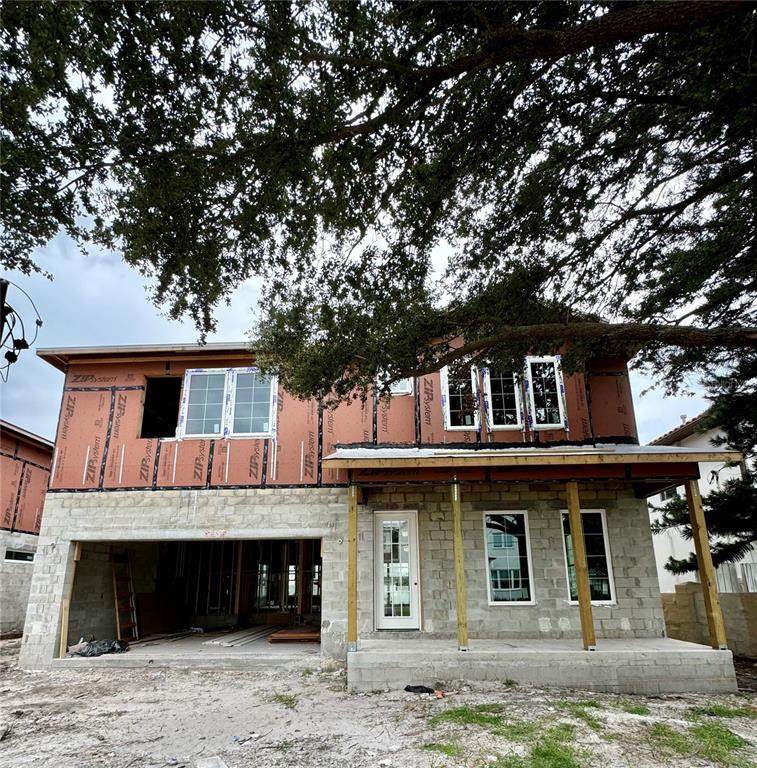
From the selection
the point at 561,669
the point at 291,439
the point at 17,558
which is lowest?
the point at 561,669

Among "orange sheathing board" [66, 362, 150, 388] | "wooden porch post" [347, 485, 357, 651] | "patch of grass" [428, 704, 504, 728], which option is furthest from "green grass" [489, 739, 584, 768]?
"orange sheathing board" [66, 362, 150, 388]

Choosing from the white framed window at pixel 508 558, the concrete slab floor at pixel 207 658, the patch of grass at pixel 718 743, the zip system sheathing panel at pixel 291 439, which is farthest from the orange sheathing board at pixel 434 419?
the patch of grass at pixel 718 743

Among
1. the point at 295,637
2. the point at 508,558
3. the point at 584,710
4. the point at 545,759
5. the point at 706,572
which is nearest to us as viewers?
the point at 545,759

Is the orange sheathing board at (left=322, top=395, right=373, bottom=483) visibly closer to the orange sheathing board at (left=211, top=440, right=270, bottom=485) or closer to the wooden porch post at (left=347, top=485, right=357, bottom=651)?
the orange sheathing board at (left=211, top=440, right=270, bottom=485)

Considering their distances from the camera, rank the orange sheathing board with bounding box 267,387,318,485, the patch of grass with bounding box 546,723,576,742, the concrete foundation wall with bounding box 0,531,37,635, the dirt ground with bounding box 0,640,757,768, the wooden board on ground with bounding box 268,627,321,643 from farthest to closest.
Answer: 1. the concrete foundation wall with bounding box 0,531,37,635
2. the wooden board on ground with bounding box 268,627,321,643
3. the orange sheathing board with bounding box 267,387,318,485
4. the patch of grass with bounding box 546,723,576,742
5. the dirt ground with bounding box 0,640,757,768

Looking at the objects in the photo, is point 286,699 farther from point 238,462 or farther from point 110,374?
point 110,374

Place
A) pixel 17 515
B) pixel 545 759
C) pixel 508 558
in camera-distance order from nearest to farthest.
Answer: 1. pixel 545 759
2. pixel 508 558
3. pixel 17 515

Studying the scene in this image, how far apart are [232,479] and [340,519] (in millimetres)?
2164

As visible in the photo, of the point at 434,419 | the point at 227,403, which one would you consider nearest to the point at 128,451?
the point at 227,403

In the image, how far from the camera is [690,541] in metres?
15.7

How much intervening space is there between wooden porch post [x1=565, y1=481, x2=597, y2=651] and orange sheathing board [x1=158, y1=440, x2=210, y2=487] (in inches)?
254

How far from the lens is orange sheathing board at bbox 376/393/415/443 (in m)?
10.1

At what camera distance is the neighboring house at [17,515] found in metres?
13.7

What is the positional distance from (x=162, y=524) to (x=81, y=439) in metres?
2.42
